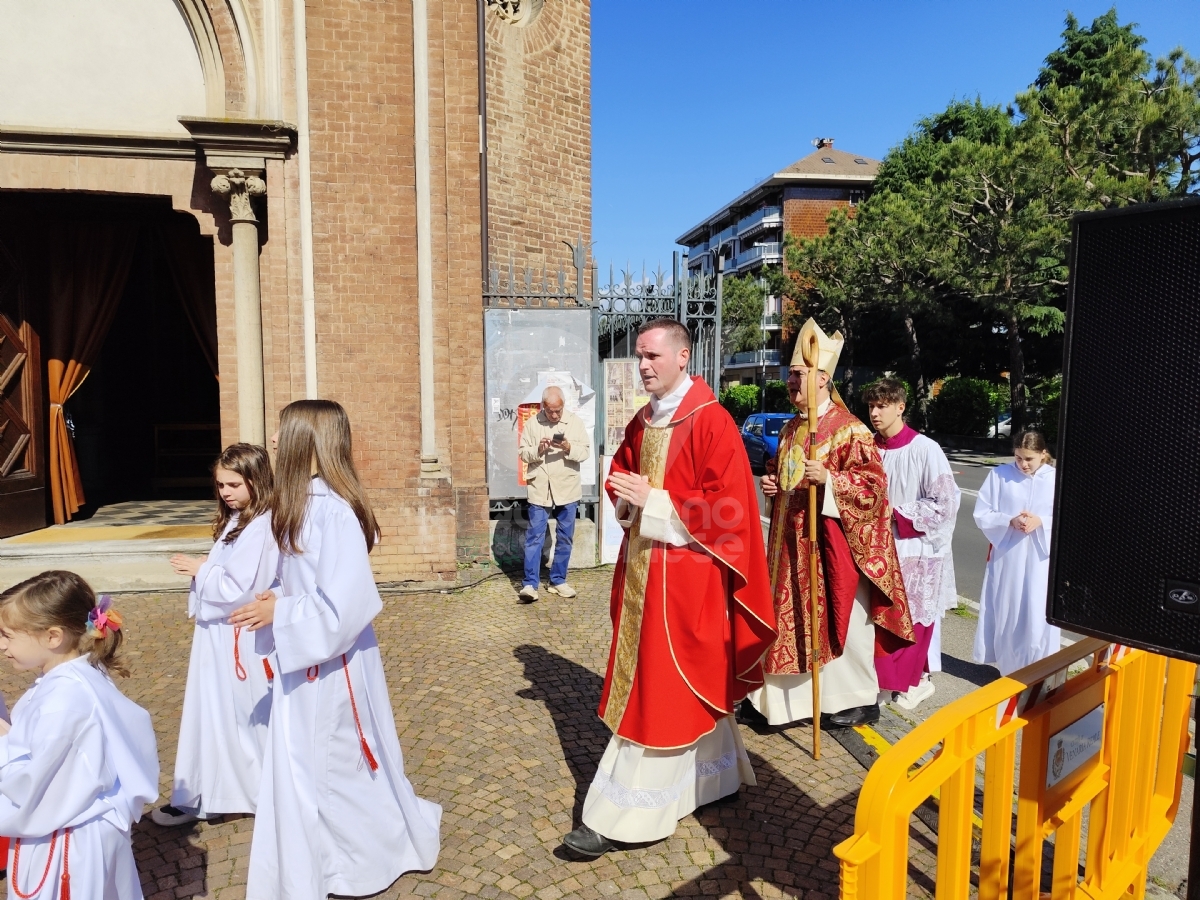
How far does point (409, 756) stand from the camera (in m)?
4.21

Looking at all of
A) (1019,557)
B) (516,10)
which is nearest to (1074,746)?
(1019,557)

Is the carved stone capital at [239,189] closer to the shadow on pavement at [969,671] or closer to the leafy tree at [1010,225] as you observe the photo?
the shadow on pavement at [969,671]

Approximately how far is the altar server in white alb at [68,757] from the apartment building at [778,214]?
43688 millimetres

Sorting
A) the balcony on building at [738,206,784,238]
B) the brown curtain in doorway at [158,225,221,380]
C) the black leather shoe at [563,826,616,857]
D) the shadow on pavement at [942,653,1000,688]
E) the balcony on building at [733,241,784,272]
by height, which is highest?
the balcony on building at [738,206,784,238]

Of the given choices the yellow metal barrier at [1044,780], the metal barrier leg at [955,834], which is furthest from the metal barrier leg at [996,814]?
the metal barrier leg at [955,834]

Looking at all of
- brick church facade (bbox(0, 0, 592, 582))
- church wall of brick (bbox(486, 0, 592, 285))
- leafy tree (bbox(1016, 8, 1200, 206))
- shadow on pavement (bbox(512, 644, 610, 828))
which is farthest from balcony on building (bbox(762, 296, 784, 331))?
shadow on pavement (bbox(512, 644, 610, 828))

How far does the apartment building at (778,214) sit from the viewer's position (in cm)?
5119

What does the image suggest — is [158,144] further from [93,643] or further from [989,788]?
[989,788]

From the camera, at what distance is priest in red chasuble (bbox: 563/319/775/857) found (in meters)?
3.29

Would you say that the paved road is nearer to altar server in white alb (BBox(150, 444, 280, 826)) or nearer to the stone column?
altar server in white alb (BBox(150, 444, 280, 826))

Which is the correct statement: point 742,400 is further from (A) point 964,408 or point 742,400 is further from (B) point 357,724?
(B) point 357,724

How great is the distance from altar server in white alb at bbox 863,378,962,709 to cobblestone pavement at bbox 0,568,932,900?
92cm

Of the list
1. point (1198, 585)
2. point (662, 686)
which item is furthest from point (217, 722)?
point (1198, 585)

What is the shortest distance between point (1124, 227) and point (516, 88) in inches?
416
